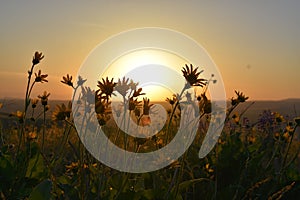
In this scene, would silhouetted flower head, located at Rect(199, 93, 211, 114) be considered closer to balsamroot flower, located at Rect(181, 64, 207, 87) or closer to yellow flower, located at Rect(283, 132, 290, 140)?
balsamroot flower, located at Rect(181, 64, 207, 87)

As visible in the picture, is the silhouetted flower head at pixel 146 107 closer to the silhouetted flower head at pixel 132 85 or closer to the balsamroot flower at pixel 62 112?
the silhouetted flower head at pixel 132 85

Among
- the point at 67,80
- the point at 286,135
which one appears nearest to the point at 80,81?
the point at 67,80

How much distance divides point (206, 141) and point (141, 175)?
120 centimetres

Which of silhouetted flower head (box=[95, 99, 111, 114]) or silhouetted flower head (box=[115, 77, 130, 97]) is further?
silhouetted flower head (box=[115, 77, 130, 97])

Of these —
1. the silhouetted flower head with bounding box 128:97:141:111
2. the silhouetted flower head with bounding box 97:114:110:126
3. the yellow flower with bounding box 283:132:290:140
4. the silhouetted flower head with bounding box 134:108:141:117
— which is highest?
the silhouetted flower head with bounding box 128:97:141:111

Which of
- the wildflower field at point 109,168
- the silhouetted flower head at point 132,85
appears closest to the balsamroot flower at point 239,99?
the wildflower field at point 109,168

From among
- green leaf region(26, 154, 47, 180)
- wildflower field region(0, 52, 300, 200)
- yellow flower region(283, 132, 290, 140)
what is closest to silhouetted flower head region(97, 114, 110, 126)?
wildflower field region(0, 52, 300, 200)

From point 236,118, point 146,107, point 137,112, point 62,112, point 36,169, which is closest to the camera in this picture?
point 62,112

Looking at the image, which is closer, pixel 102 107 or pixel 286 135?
pixel 102 107

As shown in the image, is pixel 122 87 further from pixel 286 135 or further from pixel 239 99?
pixel 286 135

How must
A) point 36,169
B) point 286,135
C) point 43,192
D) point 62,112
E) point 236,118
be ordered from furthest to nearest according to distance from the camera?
1. point 236,118
2. point 286,135
3. point 36,169
4. point 62,112
5. point 43,192

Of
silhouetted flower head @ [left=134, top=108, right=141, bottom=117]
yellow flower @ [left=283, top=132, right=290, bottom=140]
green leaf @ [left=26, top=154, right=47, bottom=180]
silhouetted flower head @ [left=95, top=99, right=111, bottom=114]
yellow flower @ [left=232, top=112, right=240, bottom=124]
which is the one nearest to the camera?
silhouetted flower head @ [left=95, top=99, right=111, bottom=114]

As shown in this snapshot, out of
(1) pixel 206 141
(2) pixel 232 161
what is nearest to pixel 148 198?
(2) pixel 232 161

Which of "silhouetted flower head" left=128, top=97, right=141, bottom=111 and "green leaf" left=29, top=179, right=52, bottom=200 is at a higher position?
"silhouetted flower head" left=128, top=97, right=141, bottom=111
